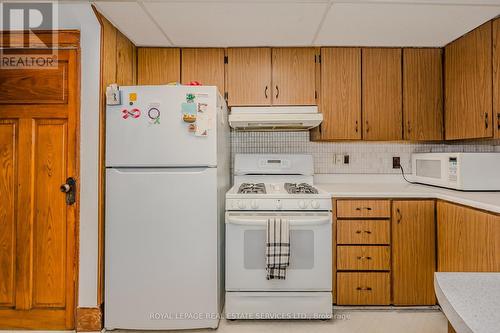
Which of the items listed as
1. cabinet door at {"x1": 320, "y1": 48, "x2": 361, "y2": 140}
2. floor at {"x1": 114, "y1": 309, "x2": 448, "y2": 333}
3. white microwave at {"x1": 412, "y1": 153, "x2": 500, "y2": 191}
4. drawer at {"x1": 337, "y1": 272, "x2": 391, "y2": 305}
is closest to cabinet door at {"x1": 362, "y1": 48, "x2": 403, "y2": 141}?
cabinet door at {"x1": 320, "y1": 48, "x2": 361, "y2": 140}

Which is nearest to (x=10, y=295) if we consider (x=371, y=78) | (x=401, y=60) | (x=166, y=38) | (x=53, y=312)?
(x=53, y=312)

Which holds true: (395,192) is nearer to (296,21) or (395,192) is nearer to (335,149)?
(335,149)

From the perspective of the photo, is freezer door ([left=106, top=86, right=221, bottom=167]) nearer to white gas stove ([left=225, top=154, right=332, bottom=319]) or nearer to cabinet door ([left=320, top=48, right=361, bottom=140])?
white gas stove ([left=225, top=154, right=332, bottom=319])

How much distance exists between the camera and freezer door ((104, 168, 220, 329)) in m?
1.92

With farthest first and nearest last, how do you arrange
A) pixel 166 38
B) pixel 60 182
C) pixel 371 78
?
pixel 371 78
pixel 166 38
pixel 60 182

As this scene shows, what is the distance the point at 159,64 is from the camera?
8.43 feet

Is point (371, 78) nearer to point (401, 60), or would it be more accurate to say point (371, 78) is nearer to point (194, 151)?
point (401, 60)

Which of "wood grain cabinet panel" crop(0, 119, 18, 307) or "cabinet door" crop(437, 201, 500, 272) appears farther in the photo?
"wood grain cabinet panel" crop(0, 119, 18, 307)

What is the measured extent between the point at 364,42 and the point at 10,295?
323cm

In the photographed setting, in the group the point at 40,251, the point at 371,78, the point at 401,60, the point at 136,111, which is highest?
the point at 401,60

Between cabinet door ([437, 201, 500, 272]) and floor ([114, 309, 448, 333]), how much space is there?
38 centimetres

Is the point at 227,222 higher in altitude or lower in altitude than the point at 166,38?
lower

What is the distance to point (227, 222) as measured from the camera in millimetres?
2055

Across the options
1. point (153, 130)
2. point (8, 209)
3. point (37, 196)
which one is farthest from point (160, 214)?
point (8, 209)
